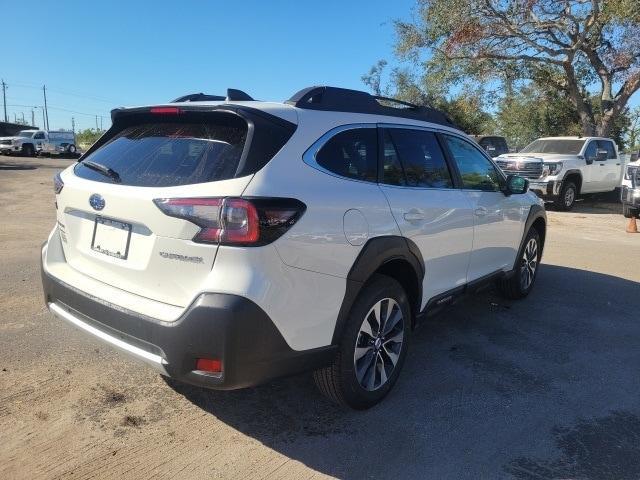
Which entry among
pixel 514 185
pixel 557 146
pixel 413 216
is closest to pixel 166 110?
pixel 413 216

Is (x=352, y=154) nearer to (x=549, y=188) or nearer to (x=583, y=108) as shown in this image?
(x=549, y=188)

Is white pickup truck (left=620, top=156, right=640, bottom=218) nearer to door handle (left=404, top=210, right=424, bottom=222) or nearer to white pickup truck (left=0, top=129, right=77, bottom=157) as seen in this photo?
door handle (left=404, top=210, right=424, bottom=222)

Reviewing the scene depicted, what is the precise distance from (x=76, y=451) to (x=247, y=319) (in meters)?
1.24

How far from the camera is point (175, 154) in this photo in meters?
2.89

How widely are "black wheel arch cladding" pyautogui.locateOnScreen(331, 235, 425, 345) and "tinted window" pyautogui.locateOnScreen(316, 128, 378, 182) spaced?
0.41 metres

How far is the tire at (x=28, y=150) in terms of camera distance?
115 ft

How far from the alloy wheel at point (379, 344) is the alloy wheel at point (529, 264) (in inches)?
103

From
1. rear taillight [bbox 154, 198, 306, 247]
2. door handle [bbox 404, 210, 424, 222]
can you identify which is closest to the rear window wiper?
rear taillight [bbox 154, 198, 306, 247]

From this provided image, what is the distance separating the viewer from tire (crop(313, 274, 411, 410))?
304 centimetres

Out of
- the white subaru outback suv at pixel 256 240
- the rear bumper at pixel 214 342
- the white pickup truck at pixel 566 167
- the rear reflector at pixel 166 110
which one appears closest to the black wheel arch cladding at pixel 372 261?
the white subaru outback suv at pixel 256 240

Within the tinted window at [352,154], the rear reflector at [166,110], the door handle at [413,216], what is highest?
the rear reflector at [166,110]

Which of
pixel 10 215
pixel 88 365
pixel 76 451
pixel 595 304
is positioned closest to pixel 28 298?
pixel 88 365

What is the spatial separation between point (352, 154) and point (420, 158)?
2.72 feet

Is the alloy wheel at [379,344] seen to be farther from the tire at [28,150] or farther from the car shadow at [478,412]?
the tire at [28,150]
